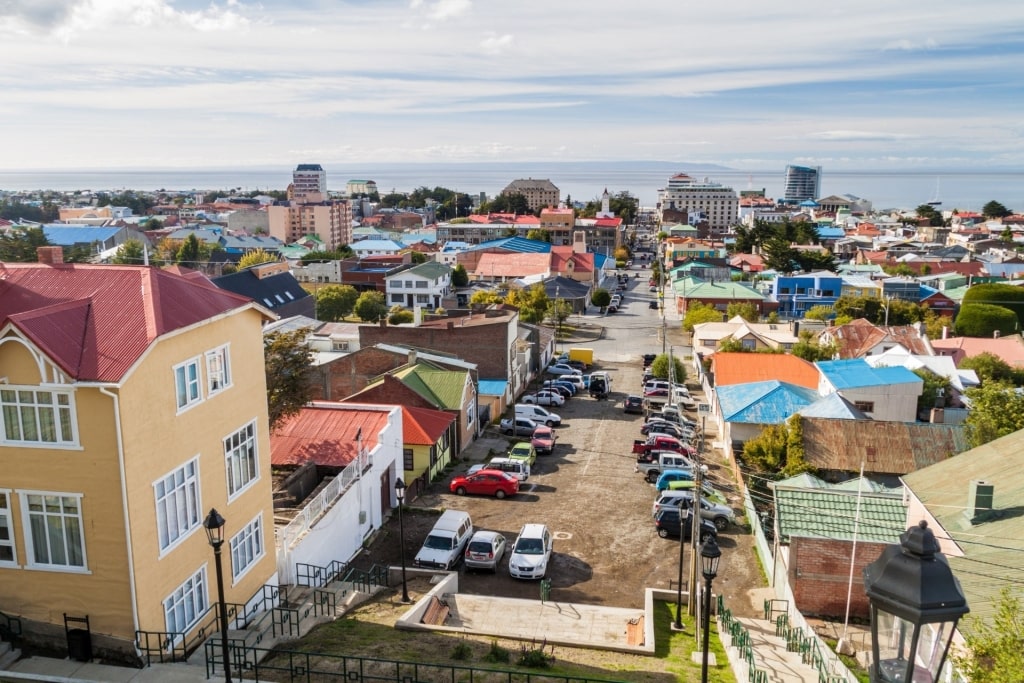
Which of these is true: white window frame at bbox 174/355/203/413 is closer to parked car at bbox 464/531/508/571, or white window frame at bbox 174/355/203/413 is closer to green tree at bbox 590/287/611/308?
parked car at bbox 464/531/508/571

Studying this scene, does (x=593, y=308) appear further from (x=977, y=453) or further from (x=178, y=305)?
(x=178, y=305)

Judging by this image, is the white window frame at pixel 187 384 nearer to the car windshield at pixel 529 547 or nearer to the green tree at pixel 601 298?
the car windshield at pixel 529 547

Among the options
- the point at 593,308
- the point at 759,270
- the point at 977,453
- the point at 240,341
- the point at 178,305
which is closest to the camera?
the point at 178,305

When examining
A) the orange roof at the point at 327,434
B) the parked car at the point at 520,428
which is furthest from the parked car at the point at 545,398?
the orange roof at the point at 327,434

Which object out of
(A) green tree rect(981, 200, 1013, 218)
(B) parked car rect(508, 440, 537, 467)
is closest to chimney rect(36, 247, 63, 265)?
(B) parked car rect(508, 440, 537, 467)

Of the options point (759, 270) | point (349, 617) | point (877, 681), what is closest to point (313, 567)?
point (349, 617)

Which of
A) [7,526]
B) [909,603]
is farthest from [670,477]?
[909,603]

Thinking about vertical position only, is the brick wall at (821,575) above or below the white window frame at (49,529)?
below
